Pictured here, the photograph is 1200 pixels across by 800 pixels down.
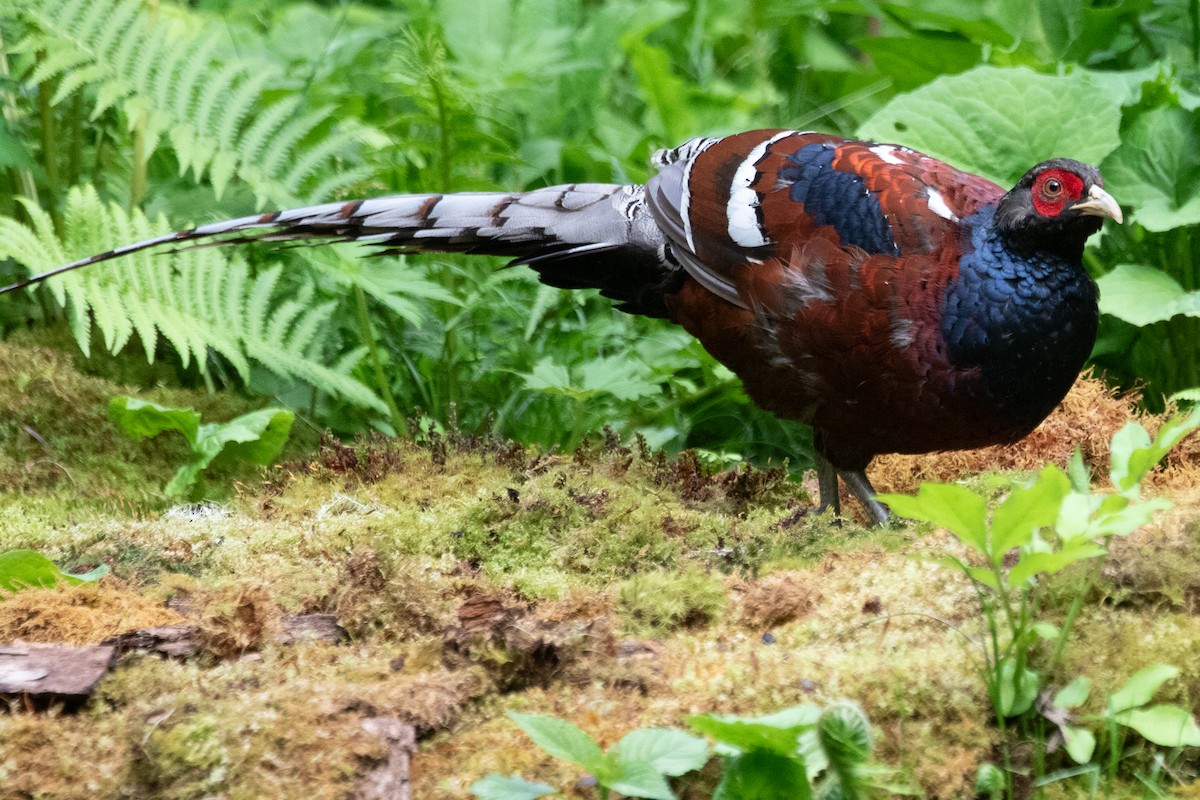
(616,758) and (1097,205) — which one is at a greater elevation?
(1097,205)

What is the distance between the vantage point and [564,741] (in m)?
1.91

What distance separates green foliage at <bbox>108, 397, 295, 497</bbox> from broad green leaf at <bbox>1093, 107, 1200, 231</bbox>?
3212 mm

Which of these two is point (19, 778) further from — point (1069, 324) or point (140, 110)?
point (140, 110)

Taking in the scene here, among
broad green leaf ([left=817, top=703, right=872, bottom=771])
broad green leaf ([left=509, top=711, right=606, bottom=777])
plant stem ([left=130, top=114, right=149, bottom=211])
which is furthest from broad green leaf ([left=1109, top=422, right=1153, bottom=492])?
plant stem ([left=130, top=114, right=149, bottom=211])

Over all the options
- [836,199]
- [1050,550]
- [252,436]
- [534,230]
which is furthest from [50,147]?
[1050,550]

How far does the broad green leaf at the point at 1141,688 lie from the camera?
6.69ft

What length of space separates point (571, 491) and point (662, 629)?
94 cm

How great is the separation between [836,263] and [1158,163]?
1835 millimetres

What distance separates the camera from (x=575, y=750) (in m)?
1.90

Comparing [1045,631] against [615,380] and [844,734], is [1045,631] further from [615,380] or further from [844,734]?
[615,380]

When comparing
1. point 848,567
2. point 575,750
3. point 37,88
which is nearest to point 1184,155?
point 848,567

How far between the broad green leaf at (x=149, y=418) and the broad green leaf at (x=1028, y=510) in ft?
9.24

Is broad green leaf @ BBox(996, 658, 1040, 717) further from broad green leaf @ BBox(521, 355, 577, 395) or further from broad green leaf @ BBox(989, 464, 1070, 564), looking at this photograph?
broad green leaf @ BBox(521, 355, 577, 395)

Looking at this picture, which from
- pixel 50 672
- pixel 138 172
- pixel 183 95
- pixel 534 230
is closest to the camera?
pixel 50 672
